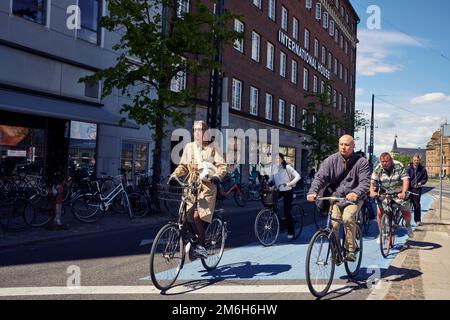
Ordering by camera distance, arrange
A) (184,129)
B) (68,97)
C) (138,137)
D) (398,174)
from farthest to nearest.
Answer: (184,129), (138,137), (68,97), (398,174)

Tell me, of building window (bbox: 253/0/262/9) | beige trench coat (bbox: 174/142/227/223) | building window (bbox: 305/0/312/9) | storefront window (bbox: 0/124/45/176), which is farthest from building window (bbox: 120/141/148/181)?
building window (bbox: 305/0/312/9)

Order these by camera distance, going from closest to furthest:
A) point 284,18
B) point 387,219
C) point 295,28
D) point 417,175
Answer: point 387,219 < point 417,175 < point 284,18 < point 295,28

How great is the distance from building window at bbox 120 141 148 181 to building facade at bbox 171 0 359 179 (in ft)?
12.3

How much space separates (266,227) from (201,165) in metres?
3.35

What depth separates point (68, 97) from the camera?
15.9 meters

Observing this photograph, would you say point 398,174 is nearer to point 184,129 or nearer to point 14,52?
point 14,52

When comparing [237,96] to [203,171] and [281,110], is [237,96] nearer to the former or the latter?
[281,110]

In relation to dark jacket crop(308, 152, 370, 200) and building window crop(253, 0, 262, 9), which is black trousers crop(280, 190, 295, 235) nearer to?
dark jacket crop(308, 152, 370, 200)

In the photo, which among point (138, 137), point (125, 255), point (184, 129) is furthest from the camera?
point (184, 129)

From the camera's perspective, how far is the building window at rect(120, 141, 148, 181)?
754 inches

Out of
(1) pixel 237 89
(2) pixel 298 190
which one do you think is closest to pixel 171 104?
(2) pixel 298 190

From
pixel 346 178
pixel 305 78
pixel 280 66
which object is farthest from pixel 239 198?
pixel 305 78

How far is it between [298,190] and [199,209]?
58.1 feet

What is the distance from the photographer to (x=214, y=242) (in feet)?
20.9
